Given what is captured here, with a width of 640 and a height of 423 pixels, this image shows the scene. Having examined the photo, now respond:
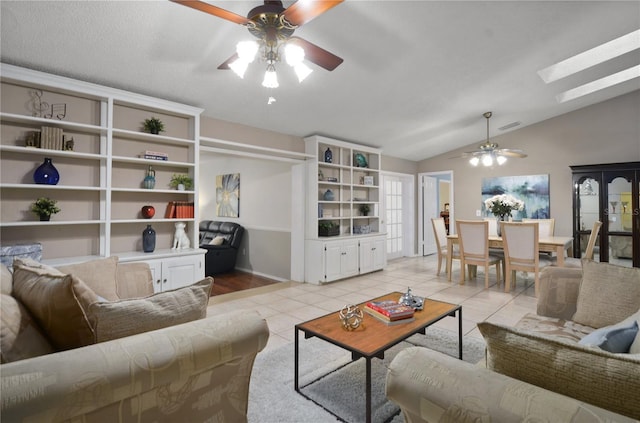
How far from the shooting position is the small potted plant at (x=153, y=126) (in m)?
3.38

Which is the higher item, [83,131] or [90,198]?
[83,131]

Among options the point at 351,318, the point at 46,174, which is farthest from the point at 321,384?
the point at 46,174

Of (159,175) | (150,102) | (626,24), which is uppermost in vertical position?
(626,24)

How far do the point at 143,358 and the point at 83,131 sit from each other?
9.99ft

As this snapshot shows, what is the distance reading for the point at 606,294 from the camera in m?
1.91

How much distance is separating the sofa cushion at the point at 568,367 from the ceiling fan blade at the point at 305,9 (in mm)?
1575

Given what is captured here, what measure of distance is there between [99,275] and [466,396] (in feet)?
6.98

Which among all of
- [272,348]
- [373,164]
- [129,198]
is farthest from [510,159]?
[129,198]

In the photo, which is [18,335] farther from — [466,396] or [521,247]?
[521,247]

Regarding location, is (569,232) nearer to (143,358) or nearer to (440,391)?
(440,391)

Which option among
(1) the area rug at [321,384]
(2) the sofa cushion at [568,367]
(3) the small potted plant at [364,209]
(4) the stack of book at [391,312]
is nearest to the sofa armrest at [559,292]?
(1) the area rug at [321,384]

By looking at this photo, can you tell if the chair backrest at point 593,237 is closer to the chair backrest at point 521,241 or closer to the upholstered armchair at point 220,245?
the chair backrest at point 521,241

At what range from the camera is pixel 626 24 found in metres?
3.15

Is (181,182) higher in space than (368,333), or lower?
higher
